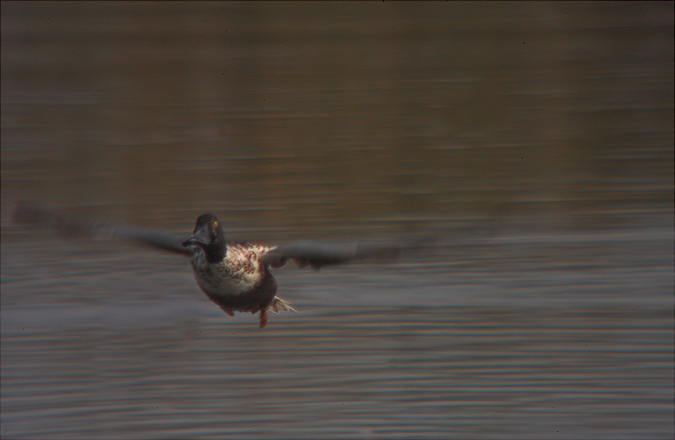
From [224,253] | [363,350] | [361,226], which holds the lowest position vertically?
[363,350]

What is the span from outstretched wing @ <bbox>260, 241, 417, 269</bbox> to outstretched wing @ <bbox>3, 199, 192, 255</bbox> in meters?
0.47

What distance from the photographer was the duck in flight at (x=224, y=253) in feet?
18.7

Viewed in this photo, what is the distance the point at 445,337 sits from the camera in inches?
260

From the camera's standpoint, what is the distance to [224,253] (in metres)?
5.93

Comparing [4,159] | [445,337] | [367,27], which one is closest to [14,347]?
[445,337]

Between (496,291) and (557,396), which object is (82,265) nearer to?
(496,291)

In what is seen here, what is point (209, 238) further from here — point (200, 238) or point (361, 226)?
point (361, 226)

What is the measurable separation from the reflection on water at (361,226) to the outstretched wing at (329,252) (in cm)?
62

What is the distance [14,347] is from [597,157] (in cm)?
544

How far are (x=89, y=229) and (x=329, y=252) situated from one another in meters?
1.11

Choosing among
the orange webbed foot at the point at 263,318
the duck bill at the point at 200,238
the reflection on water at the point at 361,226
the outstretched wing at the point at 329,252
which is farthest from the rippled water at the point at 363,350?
the duck bill at the point at 200,238

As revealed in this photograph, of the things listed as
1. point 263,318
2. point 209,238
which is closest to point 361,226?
point 263,318

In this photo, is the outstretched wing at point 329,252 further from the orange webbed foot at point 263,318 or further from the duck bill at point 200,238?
the orange webbed foot at point 263,318

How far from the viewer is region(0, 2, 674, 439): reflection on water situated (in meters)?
5.91
